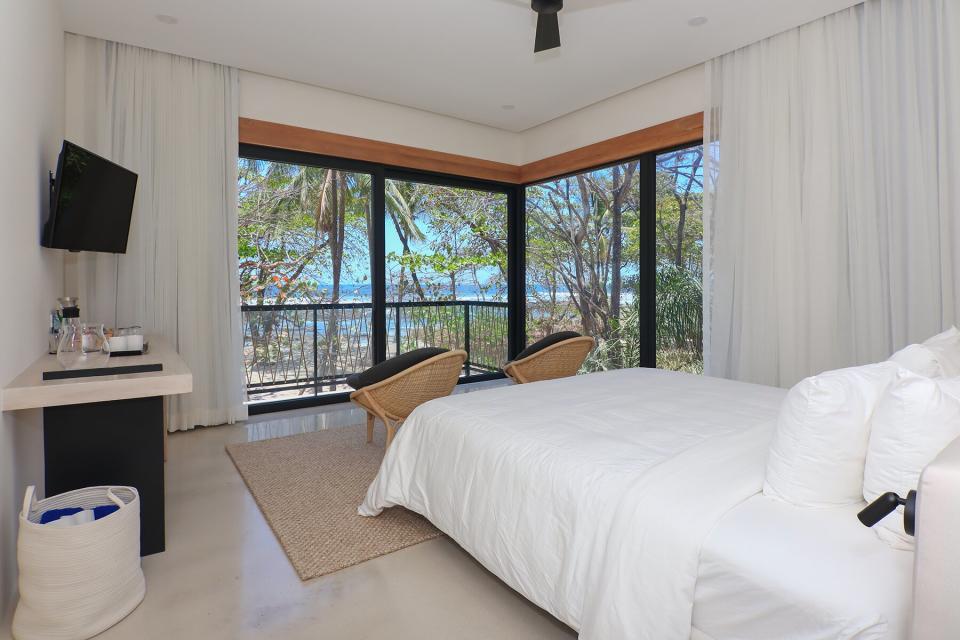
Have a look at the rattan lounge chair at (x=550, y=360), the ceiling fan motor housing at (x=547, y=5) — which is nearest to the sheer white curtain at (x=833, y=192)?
the rattan lounge chair at (x=550, y=360)

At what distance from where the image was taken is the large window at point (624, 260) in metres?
4.24

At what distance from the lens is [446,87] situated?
442cm

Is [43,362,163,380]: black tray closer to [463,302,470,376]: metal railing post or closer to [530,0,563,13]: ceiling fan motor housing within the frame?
[530,0,563,13]: ceiling fan motor housing

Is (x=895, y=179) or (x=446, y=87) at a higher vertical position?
(x=446, y=87)

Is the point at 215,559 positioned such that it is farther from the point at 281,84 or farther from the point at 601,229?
the point at 601,229

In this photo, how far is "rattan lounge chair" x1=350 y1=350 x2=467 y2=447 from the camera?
301cm

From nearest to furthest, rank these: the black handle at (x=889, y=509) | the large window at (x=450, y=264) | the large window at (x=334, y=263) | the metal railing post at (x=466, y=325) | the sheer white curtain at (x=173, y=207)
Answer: the black handle at (x=889, y=509) → the sheer white curtain at (x=173, y=207) → the large window at (x=450, y=264) → the large window at (x=334, y=263) → the metal railing post at (x=466, y=325)

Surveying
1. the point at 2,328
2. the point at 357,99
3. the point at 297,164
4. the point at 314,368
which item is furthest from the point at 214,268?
the point at 2,328

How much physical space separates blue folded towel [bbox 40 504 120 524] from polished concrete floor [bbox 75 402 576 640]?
30 cm

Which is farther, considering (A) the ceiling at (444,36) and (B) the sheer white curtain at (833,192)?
(A) the ceiling at (444,36)

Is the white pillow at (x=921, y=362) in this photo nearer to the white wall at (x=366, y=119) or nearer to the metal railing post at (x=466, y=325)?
the white wall at (x=366, y=119)

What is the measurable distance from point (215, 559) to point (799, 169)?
386cm

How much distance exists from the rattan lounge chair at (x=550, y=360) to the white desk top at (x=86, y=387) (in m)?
2.24

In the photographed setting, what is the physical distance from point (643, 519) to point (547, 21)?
2613mm
